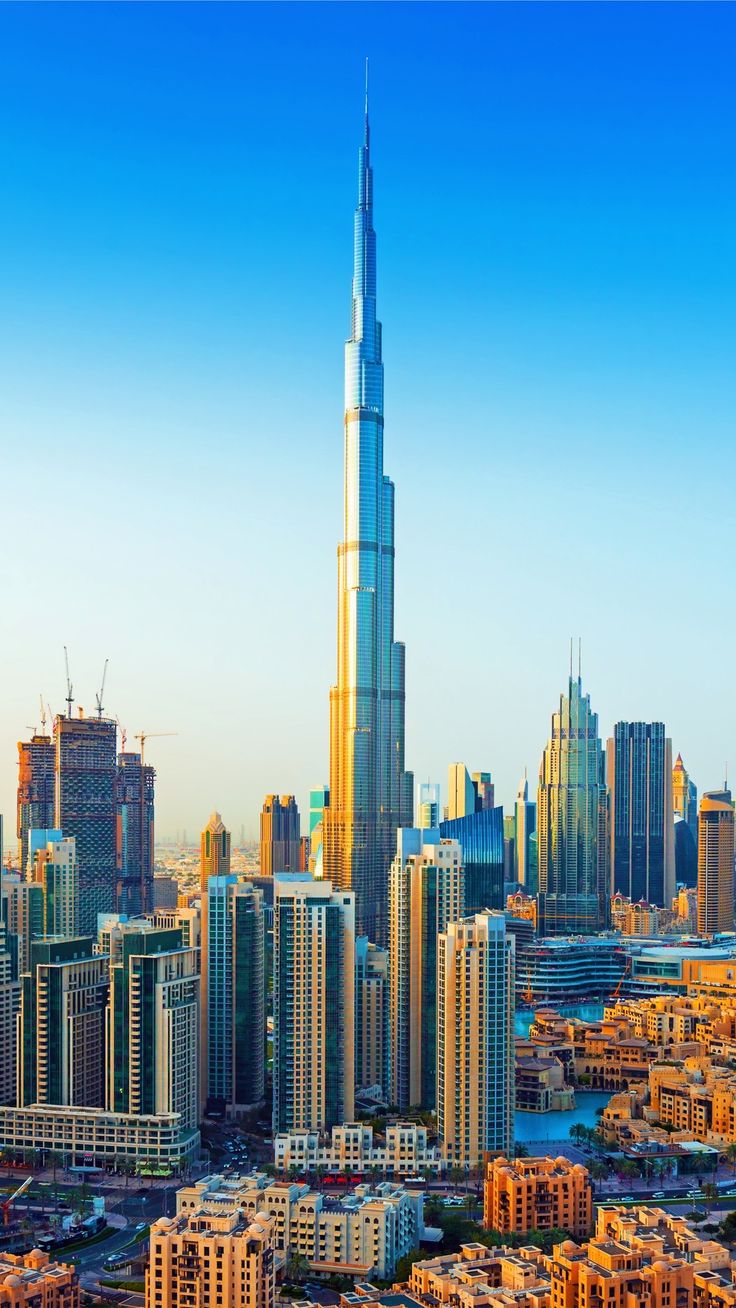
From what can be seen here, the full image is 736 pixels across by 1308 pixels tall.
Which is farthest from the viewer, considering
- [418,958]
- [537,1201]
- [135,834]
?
[135,834]

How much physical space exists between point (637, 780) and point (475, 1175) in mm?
45435

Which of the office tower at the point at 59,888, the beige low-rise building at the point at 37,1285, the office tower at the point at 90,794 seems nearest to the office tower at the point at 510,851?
the office tower at the point at 90,794

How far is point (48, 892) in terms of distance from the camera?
2786 cm

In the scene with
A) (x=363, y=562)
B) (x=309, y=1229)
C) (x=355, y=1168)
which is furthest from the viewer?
(x=363, y=562)

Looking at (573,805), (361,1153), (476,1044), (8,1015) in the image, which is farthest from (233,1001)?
(573,805)

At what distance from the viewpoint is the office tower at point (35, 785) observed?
44781 millimetres

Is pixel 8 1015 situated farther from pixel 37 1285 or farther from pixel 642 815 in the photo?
pixel 642 815

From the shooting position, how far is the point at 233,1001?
24297 millimetres

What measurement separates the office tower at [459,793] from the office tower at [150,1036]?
3499 centimetres

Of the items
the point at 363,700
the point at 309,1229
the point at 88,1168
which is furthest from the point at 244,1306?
the point at 363,700

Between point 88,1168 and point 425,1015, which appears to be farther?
point 425,1015

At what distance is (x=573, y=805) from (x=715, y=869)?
11914 millimetres

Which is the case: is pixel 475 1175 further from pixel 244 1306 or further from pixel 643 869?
pixel 643 869

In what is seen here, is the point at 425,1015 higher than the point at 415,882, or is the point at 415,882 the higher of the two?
the point at 415,882
